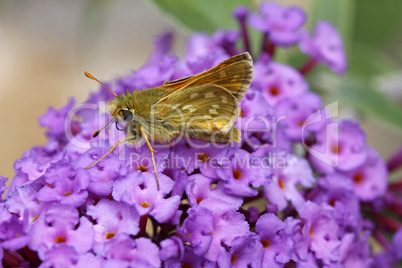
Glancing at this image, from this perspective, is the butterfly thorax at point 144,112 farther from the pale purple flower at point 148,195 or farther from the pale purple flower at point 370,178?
the pale purple flower at point 370,178

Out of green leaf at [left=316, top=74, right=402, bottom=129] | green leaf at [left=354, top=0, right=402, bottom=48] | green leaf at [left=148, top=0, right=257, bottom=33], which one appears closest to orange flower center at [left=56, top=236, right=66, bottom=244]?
green leaf at [left=148, top=0, right=257, bottom=33]

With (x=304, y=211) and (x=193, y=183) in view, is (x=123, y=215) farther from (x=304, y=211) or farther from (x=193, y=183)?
(x=304, y=211)

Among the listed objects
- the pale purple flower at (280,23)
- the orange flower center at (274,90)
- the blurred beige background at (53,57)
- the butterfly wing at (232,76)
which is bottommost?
the blurred beige background at (53,57)

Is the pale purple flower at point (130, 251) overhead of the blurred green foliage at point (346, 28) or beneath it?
beneath

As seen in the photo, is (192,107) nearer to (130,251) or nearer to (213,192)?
(213,192)

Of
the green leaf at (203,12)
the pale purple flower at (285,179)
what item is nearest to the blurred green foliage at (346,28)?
the green leaf at (203,12)

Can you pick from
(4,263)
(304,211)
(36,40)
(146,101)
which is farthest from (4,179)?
(36,40)
